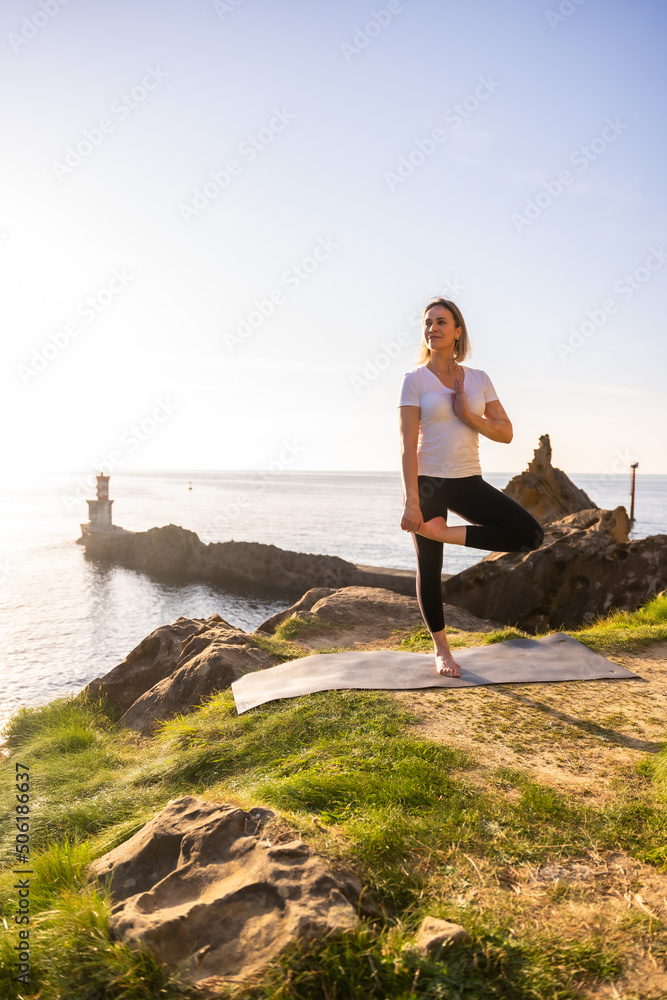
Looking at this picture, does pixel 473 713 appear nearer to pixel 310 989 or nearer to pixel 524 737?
pixel 524 737

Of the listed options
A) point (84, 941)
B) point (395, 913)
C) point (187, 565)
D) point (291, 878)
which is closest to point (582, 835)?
point (395, 913)

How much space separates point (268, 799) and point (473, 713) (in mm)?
1764

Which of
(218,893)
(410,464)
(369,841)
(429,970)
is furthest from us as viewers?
(410,464)

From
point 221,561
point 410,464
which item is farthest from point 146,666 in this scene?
point 221,561

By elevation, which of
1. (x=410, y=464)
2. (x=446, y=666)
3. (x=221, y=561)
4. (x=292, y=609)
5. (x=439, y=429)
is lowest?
(x=221, y=561)

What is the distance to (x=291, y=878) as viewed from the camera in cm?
204

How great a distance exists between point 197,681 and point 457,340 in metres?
3.85

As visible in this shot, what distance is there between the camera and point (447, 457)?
4508 mm

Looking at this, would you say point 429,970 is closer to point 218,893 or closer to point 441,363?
point 218,893

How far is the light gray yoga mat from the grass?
246 mm

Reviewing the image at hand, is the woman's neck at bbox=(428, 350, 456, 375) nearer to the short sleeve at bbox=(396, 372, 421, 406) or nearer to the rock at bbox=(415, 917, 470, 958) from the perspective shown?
the short sleeve at bbox=(396, 372, 421, 406)

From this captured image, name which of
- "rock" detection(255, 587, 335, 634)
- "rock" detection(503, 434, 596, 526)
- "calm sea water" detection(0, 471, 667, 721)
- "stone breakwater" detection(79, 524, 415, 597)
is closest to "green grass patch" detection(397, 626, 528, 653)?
"rock" detection(255, 587, 335, 634)

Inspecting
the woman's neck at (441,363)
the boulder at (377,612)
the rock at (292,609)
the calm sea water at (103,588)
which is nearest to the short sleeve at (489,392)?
the woman's neck at (441,363)

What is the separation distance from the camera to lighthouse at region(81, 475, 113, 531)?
4347 cm
